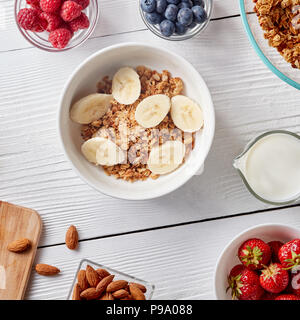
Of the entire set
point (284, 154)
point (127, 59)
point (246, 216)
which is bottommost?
point (246, 216)

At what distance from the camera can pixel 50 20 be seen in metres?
1.01

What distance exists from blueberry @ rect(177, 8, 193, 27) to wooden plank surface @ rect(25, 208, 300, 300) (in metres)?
0.47

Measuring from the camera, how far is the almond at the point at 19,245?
3.46ft

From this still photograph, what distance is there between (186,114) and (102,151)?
21 centimetres

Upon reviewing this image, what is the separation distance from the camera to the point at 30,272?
1.08m

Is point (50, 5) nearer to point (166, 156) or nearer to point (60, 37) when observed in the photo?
point (60, 37)

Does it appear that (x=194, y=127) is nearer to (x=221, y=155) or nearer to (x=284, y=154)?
(x=221, y=155)

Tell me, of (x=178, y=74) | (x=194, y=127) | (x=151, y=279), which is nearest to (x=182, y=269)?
(x=151, y=279)

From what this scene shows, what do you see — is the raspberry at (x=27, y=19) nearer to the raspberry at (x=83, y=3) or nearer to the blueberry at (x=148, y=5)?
the raspberry at (x=83, y=3)

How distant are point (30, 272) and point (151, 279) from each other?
0.96 ft

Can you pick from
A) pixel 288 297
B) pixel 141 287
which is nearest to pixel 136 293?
pixel 141 287

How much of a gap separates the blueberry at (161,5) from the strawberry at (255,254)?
551mm

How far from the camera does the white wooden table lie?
1.07 meters

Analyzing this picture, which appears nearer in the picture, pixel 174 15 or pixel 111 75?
pixel 174 15
